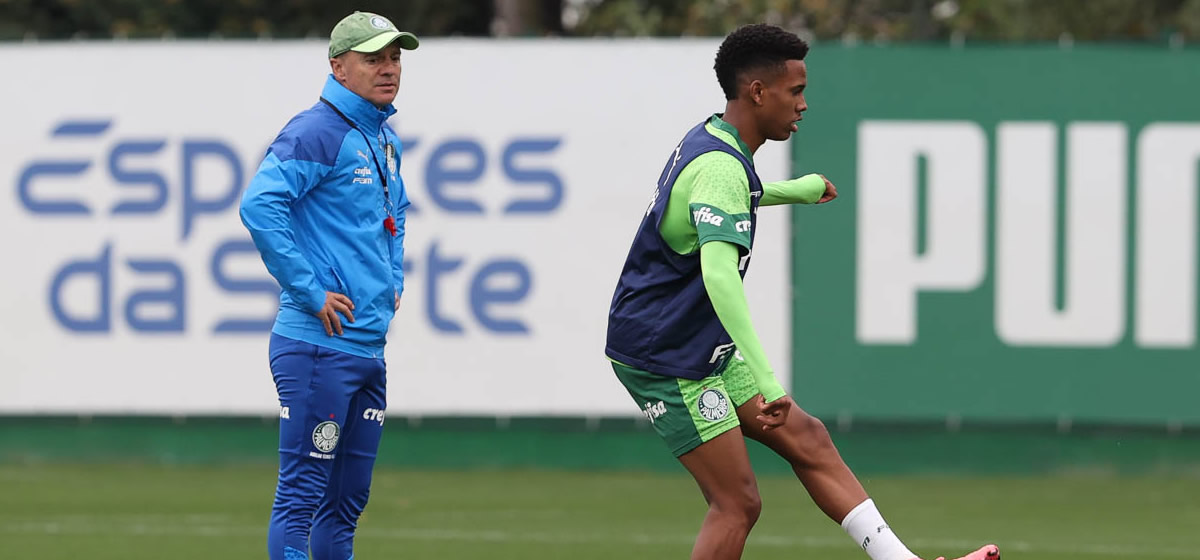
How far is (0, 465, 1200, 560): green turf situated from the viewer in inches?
392

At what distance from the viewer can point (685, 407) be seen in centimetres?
672

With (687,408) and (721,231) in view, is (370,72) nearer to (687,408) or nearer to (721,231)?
(721,231)

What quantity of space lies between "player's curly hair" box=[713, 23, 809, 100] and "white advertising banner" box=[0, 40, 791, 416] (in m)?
5.87

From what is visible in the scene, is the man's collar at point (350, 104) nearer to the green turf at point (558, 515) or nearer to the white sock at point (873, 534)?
the white sock at point (873, 534)

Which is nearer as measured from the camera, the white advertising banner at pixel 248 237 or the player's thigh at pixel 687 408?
the player's thigh at pixel 687 408

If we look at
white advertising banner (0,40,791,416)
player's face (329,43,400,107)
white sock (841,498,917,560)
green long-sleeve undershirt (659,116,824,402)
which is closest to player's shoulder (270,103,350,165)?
player's face (329,43,400,107)

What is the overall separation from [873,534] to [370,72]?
2.32m

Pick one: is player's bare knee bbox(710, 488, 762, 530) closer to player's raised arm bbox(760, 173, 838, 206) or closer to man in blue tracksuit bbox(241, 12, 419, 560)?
player's raised arm bbox(760, 173, 838, 206)

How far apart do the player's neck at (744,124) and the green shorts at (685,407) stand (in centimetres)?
77

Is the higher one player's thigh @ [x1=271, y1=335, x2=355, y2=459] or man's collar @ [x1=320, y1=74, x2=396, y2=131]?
man's collar @ [x1=320, y1=74, x2=396, y2=131]

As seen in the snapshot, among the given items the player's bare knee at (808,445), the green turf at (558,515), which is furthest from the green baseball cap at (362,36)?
the green turf at (558,515)

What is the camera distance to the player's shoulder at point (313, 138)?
6961 mm

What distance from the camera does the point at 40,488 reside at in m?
12.4

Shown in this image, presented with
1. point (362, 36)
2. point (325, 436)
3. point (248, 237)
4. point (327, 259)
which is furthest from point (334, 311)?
point (248, 237)
